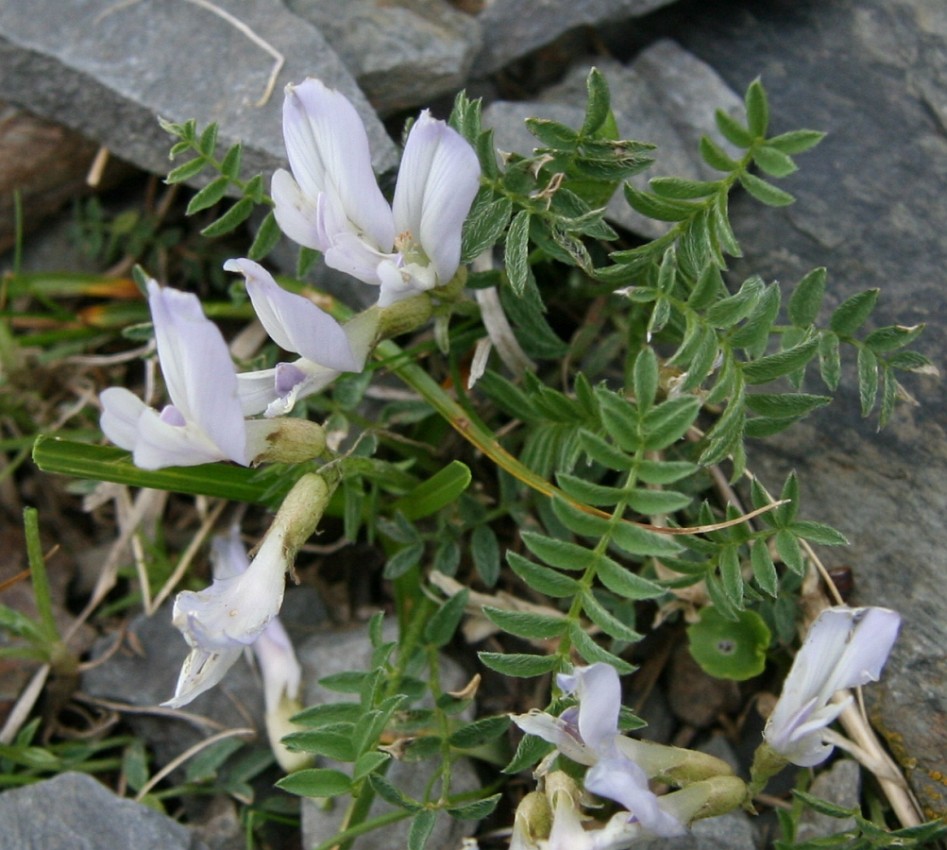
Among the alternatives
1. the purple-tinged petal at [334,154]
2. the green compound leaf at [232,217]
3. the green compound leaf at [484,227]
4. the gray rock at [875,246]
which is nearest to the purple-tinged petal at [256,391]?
the purple-tinged petal at [334,154]

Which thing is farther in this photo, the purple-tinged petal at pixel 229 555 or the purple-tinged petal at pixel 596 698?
the purple-tinged petal at pixel 229 555

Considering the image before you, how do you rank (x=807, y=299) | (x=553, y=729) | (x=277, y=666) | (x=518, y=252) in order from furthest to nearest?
(x=277, y=666) → (x=807, y=299) → (x=518, y=252) → (x=553, y=729)

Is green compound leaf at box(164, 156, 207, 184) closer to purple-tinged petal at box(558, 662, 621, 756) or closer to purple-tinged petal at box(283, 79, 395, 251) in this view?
purple-tinged petal at box(283, 79, 395, 251)

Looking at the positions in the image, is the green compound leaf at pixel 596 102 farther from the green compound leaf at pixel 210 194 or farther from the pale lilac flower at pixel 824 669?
the pale lilac flower at pixel 824 669

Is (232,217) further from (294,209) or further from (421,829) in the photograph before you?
(421,829)

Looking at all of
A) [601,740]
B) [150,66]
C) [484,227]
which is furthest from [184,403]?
[150,66]
